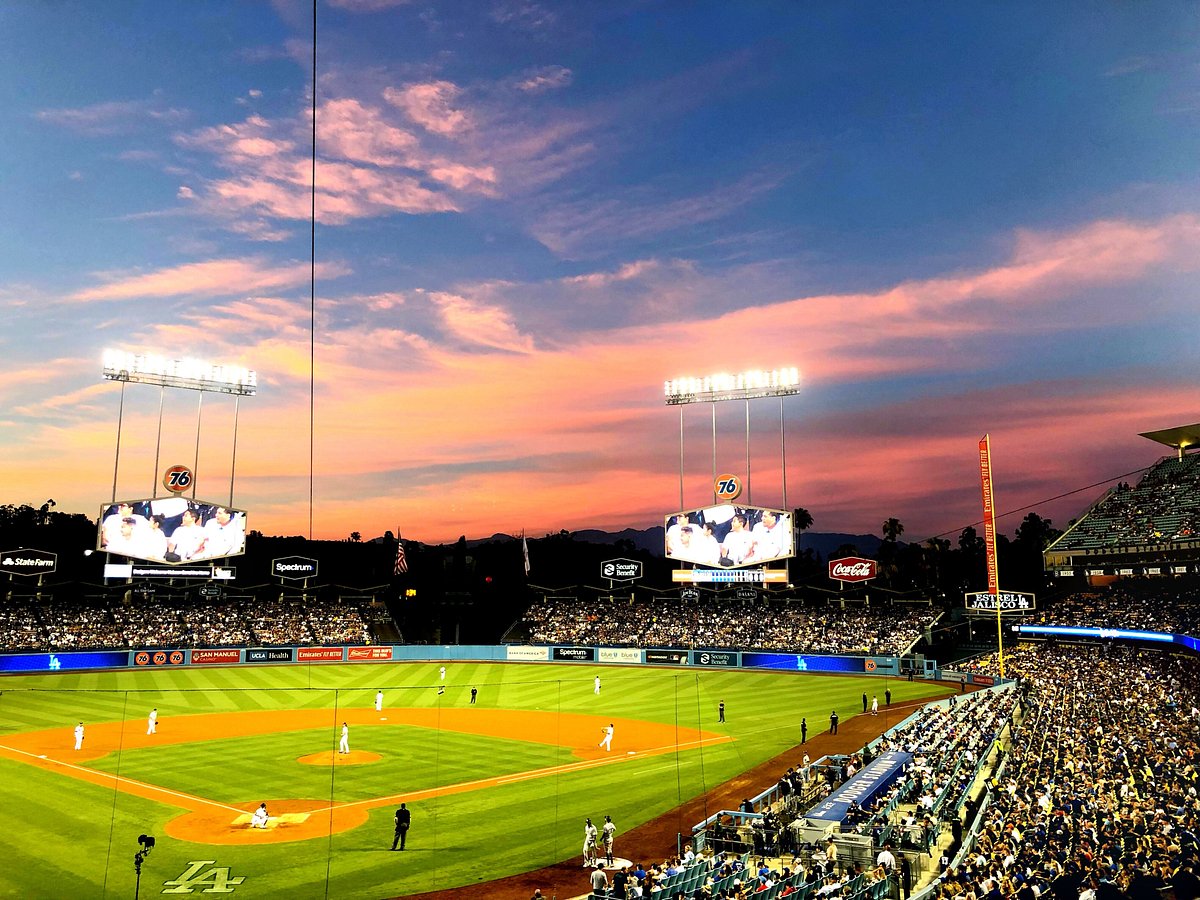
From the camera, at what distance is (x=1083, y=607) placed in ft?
186

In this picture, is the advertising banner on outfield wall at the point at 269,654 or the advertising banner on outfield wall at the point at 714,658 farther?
the advertising banner on outfield wall at the point at 269,654

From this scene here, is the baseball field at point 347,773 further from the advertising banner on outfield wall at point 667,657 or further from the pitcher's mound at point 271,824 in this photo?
the advertising banner on outfield wall at point 667,657

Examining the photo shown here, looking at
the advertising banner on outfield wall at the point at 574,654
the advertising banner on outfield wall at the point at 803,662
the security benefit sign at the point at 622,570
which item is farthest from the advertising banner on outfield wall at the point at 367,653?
the advertising banner on outfield wall at the point at 803,662

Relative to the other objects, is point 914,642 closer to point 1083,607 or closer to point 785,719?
point 1083,607

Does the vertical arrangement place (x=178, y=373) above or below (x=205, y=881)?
above

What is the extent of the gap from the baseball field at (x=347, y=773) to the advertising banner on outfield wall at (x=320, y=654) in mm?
8270

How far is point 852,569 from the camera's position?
61812 mm

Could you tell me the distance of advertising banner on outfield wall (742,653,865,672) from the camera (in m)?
56.1

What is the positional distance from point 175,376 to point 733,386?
37.5 metres

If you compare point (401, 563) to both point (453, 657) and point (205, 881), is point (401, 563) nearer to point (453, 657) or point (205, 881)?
point (453, 657)

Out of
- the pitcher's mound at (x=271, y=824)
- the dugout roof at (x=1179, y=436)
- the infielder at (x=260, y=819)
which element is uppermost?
the dugout roof at (x=1179, y=436)

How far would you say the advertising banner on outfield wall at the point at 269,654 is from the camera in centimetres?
6084

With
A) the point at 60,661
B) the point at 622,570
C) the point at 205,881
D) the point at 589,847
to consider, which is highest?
the point at 622,570

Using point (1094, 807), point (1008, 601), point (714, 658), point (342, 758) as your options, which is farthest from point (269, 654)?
point (1094, 807)
